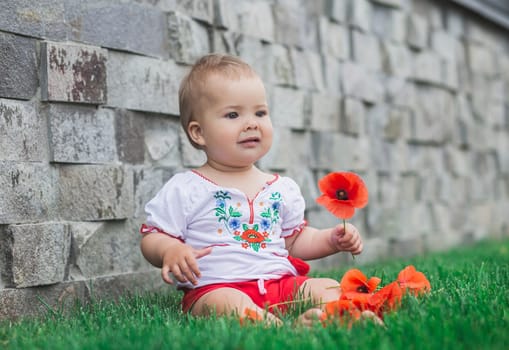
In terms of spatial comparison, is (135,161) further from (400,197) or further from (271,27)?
(400,197)

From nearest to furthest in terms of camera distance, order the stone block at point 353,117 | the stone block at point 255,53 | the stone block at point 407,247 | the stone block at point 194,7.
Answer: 1. the stone block at point 194,7
2. the stone block at point 255,53
3. the stone block at point 353,117
4. the stone block at point 407,247

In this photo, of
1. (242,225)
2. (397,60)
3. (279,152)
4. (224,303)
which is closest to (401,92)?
(397,60)

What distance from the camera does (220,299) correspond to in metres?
2.43

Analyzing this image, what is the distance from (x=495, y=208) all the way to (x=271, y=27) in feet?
12.7

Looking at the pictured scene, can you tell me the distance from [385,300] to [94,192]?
1.24 metres

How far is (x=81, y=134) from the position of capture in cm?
287

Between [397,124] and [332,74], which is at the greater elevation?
[332,74]

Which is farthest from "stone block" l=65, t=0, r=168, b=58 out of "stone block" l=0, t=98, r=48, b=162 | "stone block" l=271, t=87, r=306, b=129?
"stone block" l=271, t=87, r=306, b=129

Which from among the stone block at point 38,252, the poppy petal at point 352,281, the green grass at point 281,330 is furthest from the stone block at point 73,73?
the poppy petal at point 352,281

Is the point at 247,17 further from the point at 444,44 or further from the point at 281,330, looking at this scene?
the point at 444,44

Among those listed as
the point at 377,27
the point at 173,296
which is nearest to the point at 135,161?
the point at 173,296

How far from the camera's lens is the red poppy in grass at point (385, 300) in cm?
A: 229

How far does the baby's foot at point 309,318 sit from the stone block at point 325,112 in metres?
2.40

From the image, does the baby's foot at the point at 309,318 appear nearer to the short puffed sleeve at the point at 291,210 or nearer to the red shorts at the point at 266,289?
the red shorts at the point at 266,289
